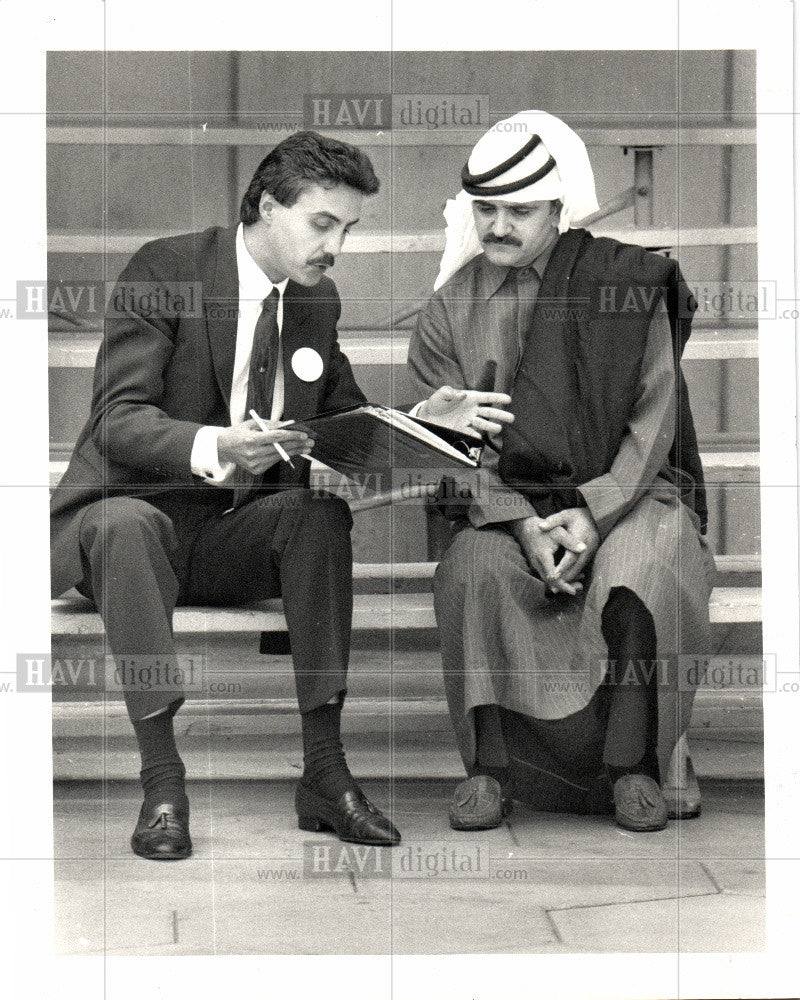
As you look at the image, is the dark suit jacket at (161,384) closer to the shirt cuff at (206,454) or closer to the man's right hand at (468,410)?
the shirt cuff at (206,454)

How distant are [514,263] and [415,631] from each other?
1017mm

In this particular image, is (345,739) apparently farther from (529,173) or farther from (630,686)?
(529,173)

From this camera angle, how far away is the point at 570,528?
14.7ft

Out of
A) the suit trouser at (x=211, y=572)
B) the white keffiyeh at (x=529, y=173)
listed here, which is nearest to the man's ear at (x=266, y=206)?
the white keffiyeh at (x=529, y=173)

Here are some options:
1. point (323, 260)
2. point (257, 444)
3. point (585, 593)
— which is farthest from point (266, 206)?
point (585, 593)

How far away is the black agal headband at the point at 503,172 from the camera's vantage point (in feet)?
14.4

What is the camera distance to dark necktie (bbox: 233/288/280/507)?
4453 mm

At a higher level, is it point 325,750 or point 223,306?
point 223,306

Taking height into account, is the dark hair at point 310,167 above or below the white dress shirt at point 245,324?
above

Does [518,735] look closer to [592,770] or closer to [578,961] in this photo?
[592,770]

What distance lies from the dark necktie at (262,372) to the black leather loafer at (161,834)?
80 centimetres

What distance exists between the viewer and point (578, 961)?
3.88 m

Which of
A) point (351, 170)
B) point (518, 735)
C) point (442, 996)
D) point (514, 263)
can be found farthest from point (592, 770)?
point (351, 170)

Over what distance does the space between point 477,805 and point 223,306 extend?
144cm
